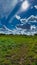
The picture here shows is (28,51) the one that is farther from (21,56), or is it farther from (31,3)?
(31,3)

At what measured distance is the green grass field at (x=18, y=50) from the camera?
452 cm


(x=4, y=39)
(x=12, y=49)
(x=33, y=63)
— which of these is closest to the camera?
(x=33, y=63)

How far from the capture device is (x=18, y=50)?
516 cm

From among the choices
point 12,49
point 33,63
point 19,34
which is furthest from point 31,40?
point 33,63

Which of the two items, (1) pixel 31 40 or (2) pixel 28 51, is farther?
(1) pixel 31 40

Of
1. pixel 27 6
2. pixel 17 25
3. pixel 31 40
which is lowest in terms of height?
pixel 31 40

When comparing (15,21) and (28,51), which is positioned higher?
(15,21)

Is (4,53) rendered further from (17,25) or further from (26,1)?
(26,1)

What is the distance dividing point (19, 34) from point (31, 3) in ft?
2.90

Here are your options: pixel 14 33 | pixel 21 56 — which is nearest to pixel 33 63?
pixel 21 56

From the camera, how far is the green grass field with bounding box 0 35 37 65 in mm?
4518

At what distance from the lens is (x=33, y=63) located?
4.37 m

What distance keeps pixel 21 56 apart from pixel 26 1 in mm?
1907

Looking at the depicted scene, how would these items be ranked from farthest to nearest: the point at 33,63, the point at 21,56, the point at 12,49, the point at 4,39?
the point at 4,39 → the point at 12,49 → the point at 21,56 → the point at 33,63
